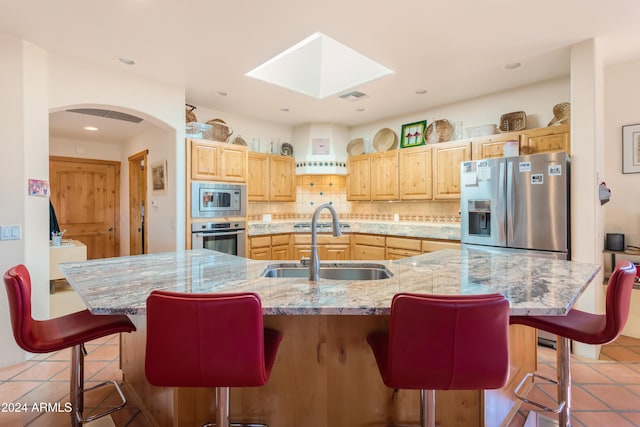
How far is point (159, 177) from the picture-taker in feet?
14.2

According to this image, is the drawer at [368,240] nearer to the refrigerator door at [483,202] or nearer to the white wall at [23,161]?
the refrigerator door at [483,202]

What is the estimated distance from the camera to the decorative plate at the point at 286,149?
18.6 feet

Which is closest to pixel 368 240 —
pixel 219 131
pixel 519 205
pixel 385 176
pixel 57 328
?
pixel 385 176

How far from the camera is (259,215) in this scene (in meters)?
5.43

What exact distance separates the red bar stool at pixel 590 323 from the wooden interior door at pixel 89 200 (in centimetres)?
676

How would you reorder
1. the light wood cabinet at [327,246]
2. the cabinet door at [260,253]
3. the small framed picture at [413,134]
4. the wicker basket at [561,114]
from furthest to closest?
the light wood cabinet at [327,246] → the small framed picture at [413,134] → the cabinet door at [260,253] → the wicker basket at [561,114]

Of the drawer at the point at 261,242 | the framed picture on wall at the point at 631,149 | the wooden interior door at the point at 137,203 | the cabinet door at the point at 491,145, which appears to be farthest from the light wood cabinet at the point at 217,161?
the framed picture on wall at the point at 631,149

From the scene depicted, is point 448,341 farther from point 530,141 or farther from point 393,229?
point 393,229

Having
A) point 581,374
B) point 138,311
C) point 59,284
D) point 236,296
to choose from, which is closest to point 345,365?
point 236,296

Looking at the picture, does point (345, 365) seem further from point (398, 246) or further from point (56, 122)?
point (56, 122)

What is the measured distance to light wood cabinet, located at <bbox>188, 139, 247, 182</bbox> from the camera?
4016mm

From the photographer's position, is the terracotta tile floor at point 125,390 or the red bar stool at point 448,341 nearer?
the red bar stool at point 448,341

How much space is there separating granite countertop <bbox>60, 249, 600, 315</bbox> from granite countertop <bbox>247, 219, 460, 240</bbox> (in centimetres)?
182

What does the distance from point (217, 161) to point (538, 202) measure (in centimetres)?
358
